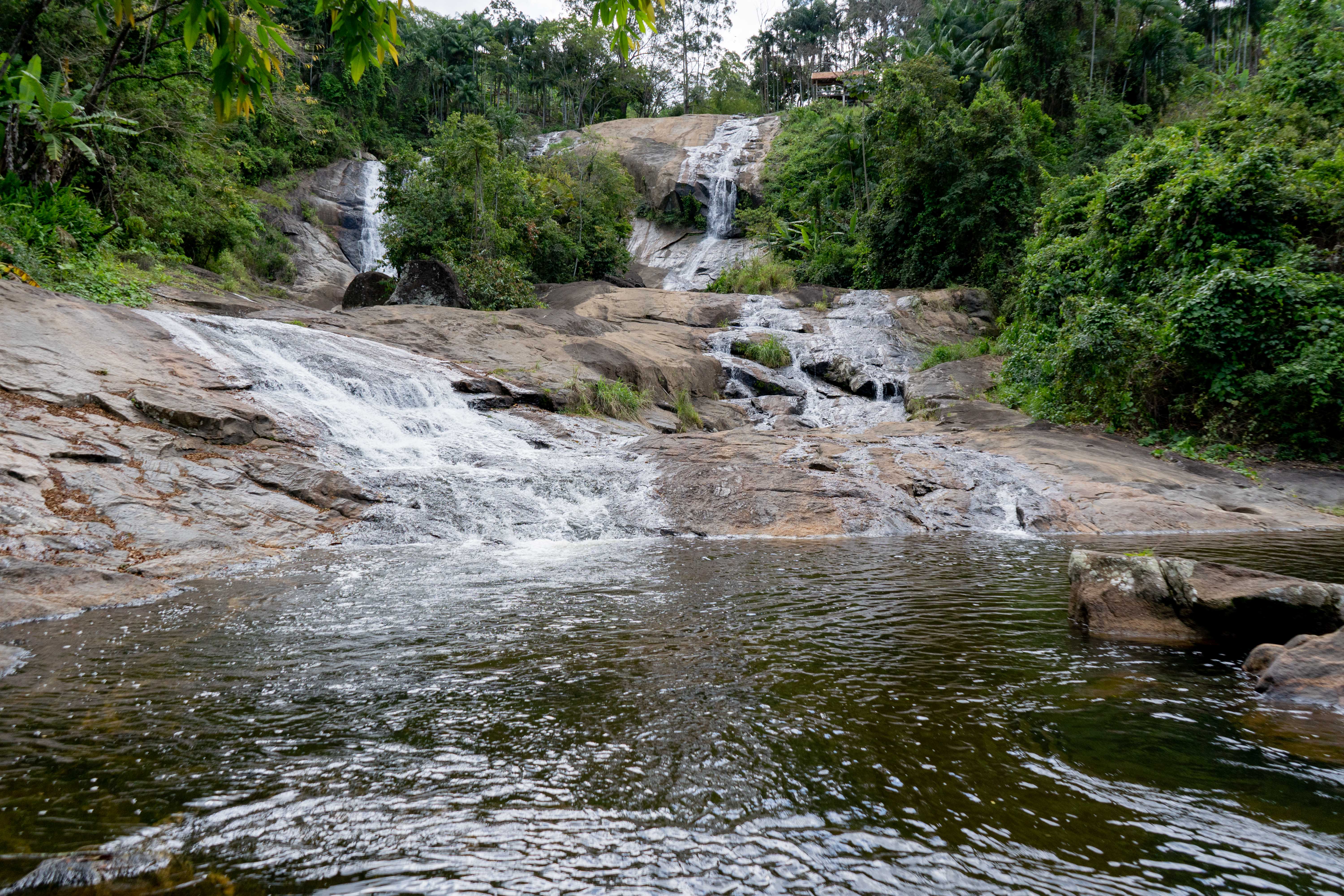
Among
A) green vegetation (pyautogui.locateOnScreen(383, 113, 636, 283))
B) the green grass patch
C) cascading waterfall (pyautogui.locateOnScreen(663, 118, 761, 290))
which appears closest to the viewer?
the green grass patch

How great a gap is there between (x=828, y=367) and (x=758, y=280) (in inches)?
291

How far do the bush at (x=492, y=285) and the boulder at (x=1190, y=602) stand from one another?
18.0m

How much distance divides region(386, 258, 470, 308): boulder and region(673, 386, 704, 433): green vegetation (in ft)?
23.3

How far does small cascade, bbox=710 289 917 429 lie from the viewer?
711 inches

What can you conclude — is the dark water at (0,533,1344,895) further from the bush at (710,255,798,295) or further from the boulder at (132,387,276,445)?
the bush at (710,255,798,295)

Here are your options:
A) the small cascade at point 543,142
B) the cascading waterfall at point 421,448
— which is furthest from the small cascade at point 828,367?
the small cascade at point 543,142

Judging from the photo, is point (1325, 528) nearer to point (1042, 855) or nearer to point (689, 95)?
point (1042, 855)

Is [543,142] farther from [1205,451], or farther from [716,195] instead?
[1205,451]

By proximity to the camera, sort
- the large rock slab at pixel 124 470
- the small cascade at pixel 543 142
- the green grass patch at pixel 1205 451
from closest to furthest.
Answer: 1. the large rock slab at pixel 124 470
2. the green grass patch at pixel 1205 451
3. the small cascade at pixel 543 142

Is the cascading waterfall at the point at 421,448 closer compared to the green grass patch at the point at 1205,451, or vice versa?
the cascading waterfall at the point at 421,448

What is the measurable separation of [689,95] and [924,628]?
197 feet

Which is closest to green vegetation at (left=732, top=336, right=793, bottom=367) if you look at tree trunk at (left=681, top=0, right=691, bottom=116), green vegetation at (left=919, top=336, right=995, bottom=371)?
green vegetation at (left=919, top=336, right=995, bottom=371)

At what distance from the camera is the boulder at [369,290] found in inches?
818

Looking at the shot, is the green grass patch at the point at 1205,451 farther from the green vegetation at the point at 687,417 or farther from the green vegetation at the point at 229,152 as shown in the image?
the green vegetation at the point at 229,152
